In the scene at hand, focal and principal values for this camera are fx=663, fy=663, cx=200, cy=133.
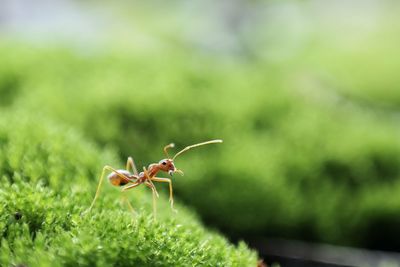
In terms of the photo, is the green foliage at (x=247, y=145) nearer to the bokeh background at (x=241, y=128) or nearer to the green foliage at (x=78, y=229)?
the bokeh background at (x=241, y=128)

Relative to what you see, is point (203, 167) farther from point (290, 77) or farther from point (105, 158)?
point (290, 77)

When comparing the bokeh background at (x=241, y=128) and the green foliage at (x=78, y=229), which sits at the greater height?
the bokeh background at (x=241, y=128)

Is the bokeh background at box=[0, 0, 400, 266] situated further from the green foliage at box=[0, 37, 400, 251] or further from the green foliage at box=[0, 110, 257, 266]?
the green foliage at box=[0, 110, 257, 266]

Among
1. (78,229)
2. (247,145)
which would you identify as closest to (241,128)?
(247,145)

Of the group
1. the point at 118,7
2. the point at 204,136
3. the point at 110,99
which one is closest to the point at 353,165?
the point at 204,136

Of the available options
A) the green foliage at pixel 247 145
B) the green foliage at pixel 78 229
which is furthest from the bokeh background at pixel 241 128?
the green foliage at pixel 78 229
